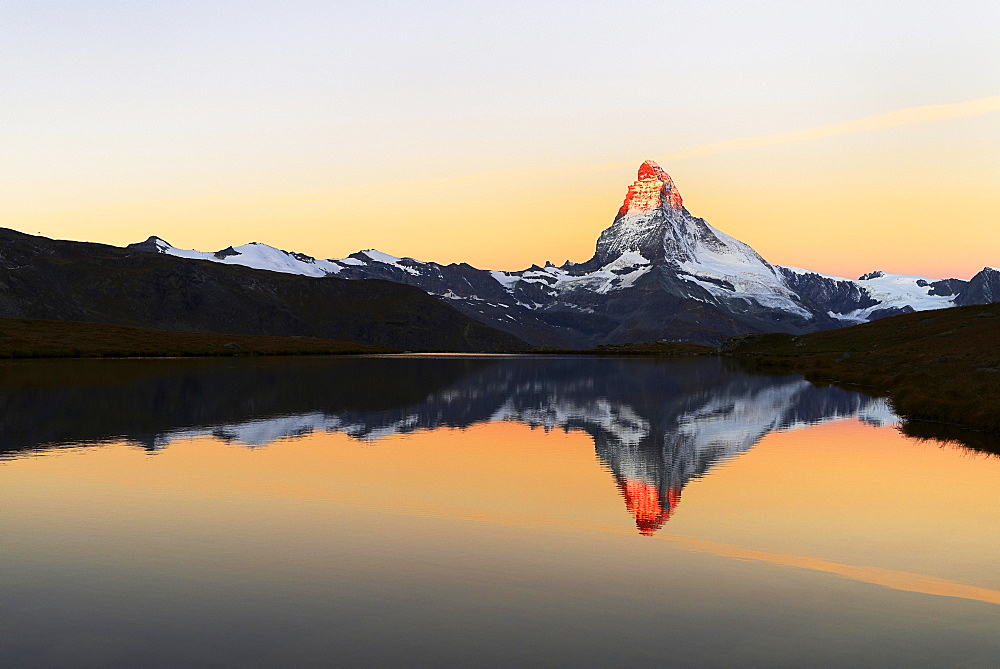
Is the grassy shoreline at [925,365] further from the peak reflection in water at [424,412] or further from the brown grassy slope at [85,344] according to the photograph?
the brown grassy slope at [85,344]

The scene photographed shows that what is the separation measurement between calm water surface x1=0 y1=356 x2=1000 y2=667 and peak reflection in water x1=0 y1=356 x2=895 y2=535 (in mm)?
507

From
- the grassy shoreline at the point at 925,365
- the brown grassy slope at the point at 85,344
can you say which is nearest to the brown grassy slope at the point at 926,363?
the grassy shoreline at the point at 925,365

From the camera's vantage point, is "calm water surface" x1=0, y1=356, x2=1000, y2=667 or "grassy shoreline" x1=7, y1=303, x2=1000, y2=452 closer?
"calm water surface" x1=0, y1=356, x2=1000, y2=667

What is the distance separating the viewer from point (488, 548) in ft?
60.7

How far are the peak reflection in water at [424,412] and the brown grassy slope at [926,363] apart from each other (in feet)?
10.6

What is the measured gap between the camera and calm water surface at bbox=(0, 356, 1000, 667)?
41.7ft

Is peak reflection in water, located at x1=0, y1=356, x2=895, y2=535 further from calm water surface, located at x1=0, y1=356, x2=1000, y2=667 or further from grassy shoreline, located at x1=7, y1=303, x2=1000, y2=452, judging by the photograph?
grassy shoreline, located at x1=7, y1=303, x2=1000, y2=452

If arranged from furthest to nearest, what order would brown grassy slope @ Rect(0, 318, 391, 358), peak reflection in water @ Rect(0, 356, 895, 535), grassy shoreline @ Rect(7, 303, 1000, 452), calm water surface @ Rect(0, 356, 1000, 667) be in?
brown grassy slope @ Rect(0, 318, 391, 358) < grassy shoreline @ Rect(7, 303, 1000, 452) < peak reflection in water @ Rect(0, 356, 895, 535) < calm water surface @ Rect(0, 356, 1000, 667)

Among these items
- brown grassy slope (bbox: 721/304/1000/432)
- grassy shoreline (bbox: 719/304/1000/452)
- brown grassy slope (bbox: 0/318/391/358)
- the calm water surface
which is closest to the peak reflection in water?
the calm water surface

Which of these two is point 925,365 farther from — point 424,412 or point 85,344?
point 85,344

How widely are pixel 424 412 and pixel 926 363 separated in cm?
5847

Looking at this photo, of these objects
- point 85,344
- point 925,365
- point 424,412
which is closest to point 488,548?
point 424,412

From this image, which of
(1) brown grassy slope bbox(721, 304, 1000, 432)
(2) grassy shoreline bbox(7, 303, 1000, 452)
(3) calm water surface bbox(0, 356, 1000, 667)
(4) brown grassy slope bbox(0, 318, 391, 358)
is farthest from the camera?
(4) brown grassy slope bbox(0, 318, 391, 358)

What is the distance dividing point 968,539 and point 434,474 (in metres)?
15.6
